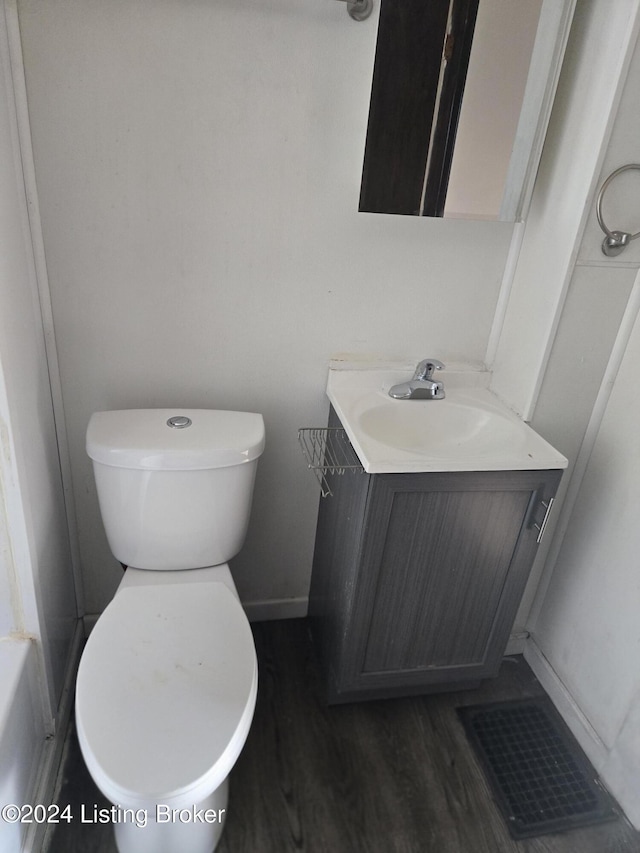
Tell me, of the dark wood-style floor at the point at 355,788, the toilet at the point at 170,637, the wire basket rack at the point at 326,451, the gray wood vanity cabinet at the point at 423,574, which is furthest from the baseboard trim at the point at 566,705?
the toilet at the point at 170,637

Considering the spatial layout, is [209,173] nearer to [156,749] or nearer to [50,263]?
[50,263]

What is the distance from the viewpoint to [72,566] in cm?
167

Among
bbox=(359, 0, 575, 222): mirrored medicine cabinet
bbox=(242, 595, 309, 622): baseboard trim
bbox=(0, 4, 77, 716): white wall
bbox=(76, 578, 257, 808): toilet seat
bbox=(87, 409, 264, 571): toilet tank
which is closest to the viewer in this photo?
bbox=(76, 578, 257, 808): toilet seat

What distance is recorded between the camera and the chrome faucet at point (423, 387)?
152 cm

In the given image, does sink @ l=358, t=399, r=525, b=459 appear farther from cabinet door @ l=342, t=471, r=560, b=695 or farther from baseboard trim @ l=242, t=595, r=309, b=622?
baseboard trim @ l=242, t=595, r=309, b=622

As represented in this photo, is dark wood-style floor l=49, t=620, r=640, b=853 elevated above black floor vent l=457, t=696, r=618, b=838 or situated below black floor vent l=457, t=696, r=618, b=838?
below

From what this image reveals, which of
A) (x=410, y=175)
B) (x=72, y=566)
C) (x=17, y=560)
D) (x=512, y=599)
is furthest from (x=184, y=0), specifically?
(x=512, y=599)

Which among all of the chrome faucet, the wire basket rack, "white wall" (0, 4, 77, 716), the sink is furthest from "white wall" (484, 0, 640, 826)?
"white wall" (0, 4, 77, 716)

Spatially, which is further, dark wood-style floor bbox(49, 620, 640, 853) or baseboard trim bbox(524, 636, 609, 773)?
baseboard trim bbox(524, 636, 609, 773)

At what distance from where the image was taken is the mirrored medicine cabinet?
1.23m

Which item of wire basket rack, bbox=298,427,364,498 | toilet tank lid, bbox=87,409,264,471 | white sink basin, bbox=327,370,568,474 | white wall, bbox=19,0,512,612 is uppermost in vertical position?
white wall, bbox=19,0,512,612

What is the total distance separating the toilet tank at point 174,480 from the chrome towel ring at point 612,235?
0.93 m

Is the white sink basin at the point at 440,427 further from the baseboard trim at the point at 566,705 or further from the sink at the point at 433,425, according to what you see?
the baseboard trim at the point at 566,705

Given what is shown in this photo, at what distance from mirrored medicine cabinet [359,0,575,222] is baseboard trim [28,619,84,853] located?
4.81ft
